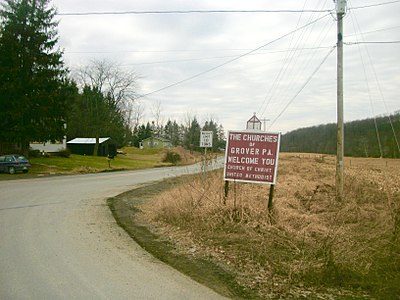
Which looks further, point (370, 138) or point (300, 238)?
point (370, 138)

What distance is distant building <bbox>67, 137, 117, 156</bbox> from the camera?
6406 cm

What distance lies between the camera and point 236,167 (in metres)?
9.22

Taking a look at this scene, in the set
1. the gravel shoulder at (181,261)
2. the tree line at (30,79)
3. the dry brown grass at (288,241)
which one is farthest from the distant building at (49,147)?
the dry brown grass at (288,241)

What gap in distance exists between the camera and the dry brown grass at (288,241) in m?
4.88

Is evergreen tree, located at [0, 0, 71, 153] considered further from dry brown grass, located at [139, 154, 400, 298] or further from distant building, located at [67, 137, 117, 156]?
distant building, located at [67, 137, 117, 156]

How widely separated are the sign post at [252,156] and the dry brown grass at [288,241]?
64 cm

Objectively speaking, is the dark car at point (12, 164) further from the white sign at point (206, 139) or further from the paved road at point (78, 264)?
the paved road at point (78, 264)

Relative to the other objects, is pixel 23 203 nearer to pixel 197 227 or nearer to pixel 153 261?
pixel 197 227

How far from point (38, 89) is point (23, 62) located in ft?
8.51

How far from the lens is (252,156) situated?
9.07 m

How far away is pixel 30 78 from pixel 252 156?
94.7 ft

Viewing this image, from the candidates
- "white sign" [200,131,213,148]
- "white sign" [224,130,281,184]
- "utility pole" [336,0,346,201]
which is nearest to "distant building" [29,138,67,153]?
"white sign" [200,131,213,148]

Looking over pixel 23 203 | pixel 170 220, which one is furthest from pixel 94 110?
pixel 170 220

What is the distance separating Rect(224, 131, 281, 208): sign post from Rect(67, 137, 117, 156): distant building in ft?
186
